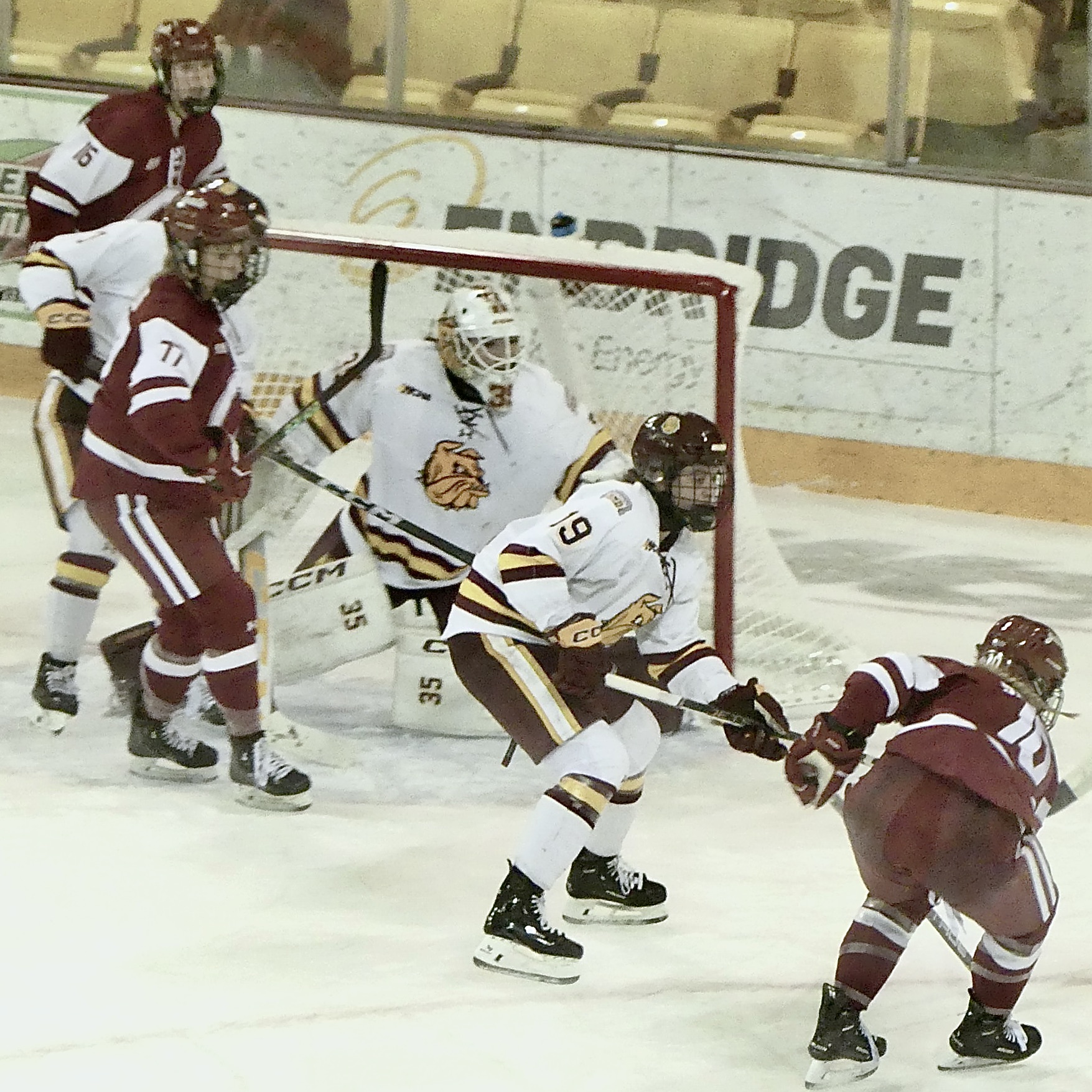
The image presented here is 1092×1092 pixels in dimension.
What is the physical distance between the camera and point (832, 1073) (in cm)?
254

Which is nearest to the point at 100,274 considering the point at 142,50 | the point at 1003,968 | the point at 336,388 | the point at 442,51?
the point at 336,388

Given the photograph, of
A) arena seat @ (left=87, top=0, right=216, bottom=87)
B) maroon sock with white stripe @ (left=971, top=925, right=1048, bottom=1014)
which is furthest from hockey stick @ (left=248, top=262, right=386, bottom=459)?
arena seat @ (left=87, top=0, right=216, bottom=87)

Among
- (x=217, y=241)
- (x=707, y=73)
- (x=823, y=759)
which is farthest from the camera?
(x=707, y=73)

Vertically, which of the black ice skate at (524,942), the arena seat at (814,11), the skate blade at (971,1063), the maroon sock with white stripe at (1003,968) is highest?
the arena seat at (814,11)

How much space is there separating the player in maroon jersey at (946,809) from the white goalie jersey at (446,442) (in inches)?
54.1

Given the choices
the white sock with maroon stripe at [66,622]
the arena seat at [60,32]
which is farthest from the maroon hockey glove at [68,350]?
the arena seat at [60,32]

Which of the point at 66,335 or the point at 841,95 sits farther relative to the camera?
the point at 841,95

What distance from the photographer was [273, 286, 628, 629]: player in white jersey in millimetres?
3846

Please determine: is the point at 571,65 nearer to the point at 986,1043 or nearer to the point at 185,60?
the point at 185,60

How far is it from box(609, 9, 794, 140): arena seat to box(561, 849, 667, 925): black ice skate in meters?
3.32

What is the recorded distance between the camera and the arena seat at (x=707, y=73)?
19.9 feet

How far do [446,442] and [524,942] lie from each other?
125 cm

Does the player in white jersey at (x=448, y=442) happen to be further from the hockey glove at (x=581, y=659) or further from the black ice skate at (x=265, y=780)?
the hockey glove at (x=581, y=659)

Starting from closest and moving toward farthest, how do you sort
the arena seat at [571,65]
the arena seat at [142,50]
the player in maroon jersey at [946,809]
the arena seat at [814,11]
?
the player in maroon jersey at [946,809] → the arena seat at [814,11] → the arena seat at [571,65] → the arena seat at [142,50]
